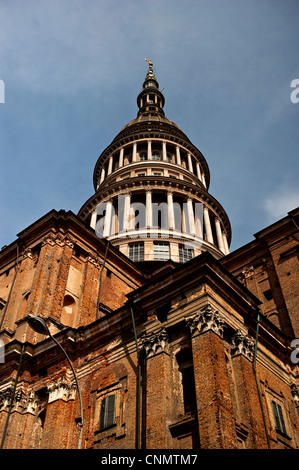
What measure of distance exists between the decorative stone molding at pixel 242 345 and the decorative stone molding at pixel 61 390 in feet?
24.0

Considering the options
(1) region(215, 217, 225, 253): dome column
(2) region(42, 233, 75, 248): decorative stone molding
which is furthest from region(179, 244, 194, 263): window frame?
(2) region(42, 233, 75, 248): decorative stone molding

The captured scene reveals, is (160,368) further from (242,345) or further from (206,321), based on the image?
(242,345)

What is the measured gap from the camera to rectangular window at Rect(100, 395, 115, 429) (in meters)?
18.3

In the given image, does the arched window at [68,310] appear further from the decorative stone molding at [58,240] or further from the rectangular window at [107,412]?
the rectangular window at [107,412]

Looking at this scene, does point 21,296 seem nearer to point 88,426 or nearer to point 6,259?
point 6,259

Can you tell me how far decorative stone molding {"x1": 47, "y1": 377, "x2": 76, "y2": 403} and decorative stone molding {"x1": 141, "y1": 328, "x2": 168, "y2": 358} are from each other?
434cm

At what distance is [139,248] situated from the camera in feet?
133

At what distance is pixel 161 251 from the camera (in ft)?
132

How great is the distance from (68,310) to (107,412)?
8.55m

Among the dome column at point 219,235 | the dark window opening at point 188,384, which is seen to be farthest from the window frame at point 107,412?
the dome column at point 219,235

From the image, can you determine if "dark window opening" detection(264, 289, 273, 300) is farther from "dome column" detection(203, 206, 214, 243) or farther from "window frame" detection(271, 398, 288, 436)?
"dome column" detection(203, 206, 214, 243)

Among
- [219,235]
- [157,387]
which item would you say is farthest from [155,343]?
[219,235]

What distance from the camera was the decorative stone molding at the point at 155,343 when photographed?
17.9 m
